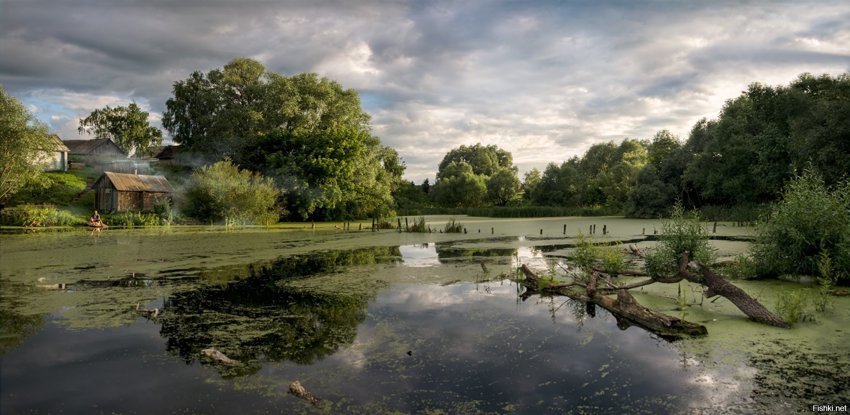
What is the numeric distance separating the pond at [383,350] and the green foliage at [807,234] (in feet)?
1.80

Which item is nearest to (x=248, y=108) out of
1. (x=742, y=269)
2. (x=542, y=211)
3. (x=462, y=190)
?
(x=542, y=211)

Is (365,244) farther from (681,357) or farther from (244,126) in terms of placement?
(244,126)

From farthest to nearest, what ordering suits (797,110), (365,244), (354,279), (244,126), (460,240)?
(244,126), (797,110), (460,240), (365,244), (354,279)

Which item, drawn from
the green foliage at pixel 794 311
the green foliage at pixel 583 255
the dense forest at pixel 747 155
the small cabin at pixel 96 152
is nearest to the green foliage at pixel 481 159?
the dense forest at pixel 747 155

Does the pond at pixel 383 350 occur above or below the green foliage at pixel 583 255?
below

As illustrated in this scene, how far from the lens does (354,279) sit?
39.7 ft

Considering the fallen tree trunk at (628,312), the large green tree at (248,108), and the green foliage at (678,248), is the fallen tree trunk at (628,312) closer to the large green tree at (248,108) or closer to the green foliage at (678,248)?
the green foliage at (678,248)

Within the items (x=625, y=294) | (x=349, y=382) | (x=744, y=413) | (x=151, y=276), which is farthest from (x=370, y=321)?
(x=151, y=276)

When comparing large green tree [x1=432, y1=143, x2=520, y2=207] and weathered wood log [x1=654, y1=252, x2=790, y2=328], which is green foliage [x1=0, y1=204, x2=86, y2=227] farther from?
large green tree [x1=432, y1=143, x2=520, y2=207]

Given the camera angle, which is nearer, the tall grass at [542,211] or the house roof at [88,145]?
the tall grass at [542,211]

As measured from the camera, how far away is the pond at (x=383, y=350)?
4.82 meters

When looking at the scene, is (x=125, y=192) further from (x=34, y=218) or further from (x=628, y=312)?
(x=628, y=312)

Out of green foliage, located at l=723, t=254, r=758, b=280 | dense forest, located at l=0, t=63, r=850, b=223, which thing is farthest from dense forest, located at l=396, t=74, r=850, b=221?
green foliage, located at l=723, t=254, r=758, b=280

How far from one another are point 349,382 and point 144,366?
2628 mm
